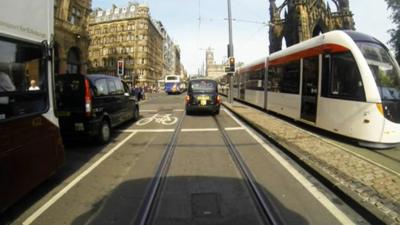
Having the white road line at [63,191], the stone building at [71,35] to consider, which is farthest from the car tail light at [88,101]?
the stone building at [71,35]

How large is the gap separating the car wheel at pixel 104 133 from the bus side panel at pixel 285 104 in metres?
6.37

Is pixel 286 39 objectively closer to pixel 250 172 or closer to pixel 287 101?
pixel 287 101

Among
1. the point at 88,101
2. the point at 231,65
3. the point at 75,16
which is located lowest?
the point at 88,101

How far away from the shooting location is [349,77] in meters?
10.3

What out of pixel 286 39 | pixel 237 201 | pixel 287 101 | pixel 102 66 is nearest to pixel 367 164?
pixel 237 201

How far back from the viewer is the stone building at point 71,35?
122 feet

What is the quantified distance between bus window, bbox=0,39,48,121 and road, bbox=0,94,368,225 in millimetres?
1318

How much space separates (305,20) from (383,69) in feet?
132

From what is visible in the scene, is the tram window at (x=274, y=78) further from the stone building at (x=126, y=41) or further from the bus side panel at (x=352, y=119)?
the stone building at (x=126, y=41)

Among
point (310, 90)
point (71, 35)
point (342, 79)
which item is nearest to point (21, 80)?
point (342, 79)

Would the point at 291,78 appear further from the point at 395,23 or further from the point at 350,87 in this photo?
the point at 395,23

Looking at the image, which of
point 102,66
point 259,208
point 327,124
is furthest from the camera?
point 102,66

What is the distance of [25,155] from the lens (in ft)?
18.2

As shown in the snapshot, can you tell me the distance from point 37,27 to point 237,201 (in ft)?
12.5
